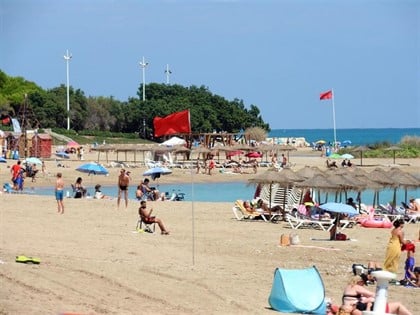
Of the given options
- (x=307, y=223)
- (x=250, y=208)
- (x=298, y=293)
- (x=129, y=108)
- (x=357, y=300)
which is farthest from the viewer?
(x=129, y=108)

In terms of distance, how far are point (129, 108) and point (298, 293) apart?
241ft

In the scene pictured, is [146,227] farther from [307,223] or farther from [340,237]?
[307,223]

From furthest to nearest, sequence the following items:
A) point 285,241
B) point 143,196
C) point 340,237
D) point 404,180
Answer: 1. point 143,196
2. point 404,180
3. point 340,237
4. point 285,241

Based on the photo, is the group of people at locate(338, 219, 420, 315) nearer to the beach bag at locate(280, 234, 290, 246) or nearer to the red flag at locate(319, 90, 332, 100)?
the beach bag at locate(280, 234, 290, 246)

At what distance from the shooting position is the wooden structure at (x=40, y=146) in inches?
2051

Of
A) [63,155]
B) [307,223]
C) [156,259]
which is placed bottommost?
[156,259]

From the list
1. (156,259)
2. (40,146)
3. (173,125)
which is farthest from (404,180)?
(173,125)

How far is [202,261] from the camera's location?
49.5 ft

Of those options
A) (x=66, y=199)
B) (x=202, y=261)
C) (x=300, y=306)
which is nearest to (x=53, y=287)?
(x=300, y=306)

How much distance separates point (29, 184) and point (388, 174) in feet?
57.0

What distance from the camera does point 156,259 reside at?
1495 centimetres

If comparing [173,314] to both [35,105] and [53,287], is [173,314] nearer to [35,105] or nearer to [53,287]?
[53,287]

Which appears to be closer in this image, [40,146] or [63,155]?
[40,146]

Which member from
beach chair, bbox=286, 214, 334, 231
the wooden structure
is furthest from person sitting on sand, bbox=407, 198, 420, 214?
the wooden structure
